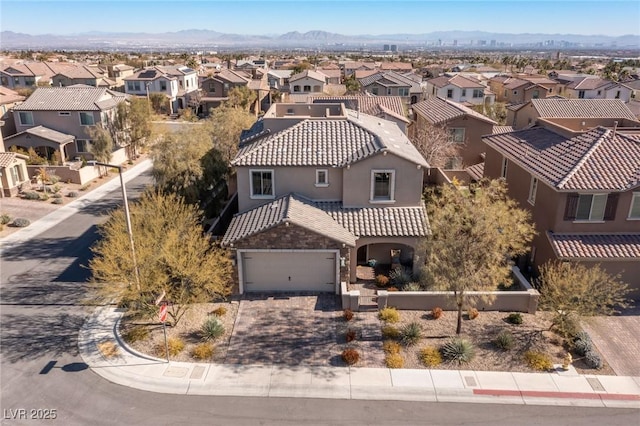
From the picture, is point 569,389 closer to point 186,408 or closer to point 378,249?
point 378,249

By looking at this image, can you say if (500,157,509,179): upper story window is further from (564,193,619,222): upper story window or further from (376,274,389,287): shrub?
(376,274,389,287): shrub

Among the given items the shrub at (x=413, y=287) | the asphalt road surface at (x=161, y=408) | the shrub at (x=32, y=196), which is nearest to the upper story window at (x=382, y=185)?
the shrub at (x=413, y=287)

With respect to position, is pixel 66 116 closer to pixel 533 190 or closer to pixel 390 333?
pixel 390 333

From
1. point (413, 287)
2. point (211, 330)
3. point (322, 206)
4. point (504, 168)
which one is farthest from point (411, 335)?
point (504, 168)

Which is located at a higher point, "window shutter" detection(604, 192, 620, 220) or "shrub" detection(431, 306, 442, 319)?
"window shutter" detection(604, 192, 620, 220)

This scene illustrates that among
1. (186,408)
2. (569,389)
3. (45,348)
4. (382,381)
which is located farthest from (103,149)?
(569,389)

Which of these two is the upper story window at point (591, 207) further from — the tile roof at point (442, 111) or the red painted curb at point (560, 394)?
the tile roof at point (442, 111)

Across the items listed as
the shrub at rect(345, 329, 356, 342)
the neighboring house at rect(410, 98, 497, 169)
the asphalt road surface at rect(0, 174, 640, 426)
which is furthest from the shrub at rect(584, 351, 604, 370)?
the neighboring house at rect(410, 98, 497, 169)
